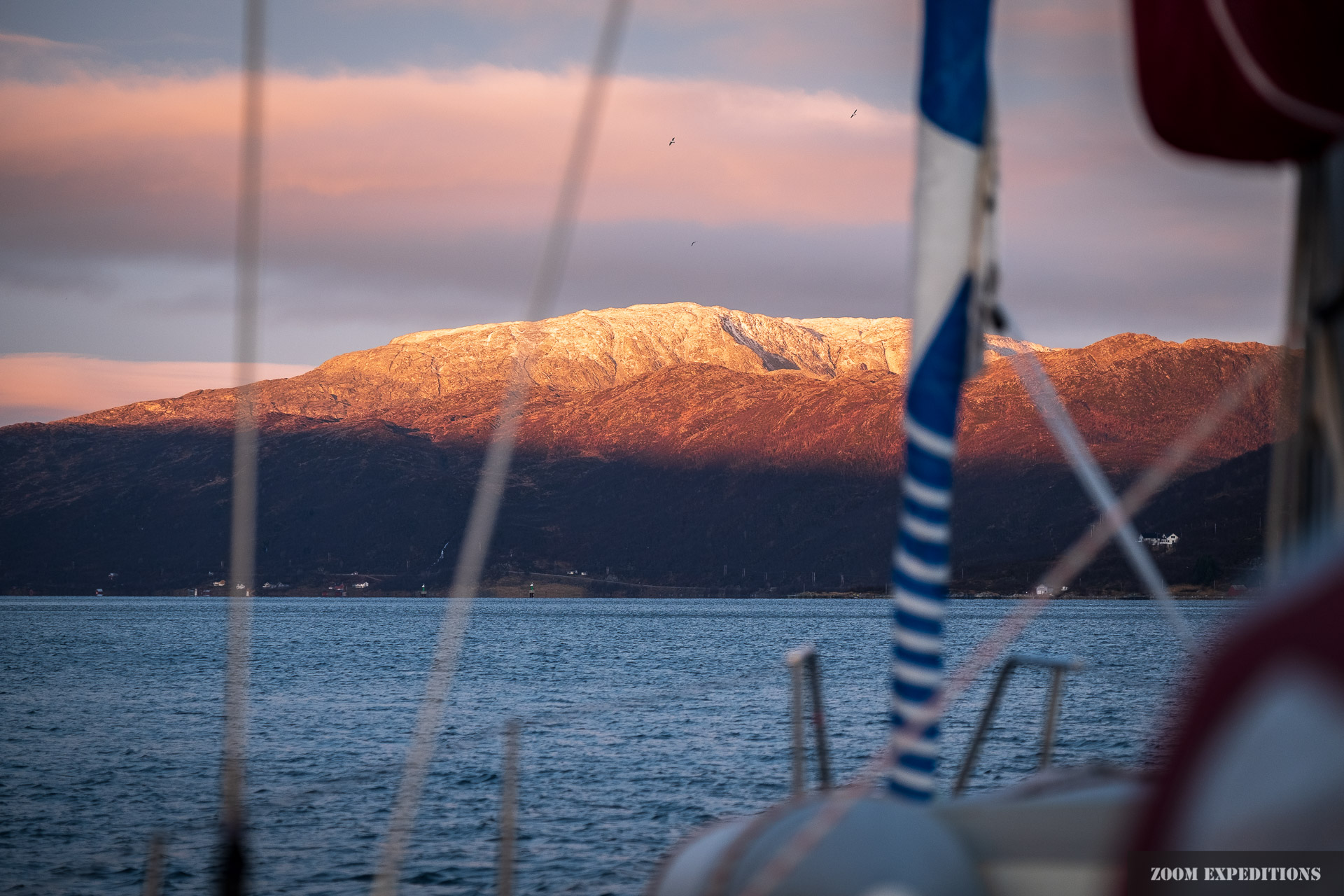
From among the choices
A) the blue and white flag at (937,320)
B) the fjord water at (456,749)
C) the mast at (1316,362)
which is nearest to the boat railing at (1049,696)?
the blue and white flag at (937,320)

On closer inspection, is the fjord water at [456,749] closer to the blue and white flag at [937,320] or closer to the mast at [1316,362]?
the blue and white flag at [937,320]

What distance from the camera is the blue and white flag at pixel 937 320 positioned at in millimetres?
A: 4703

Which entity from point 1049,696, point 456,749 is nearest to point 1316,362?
point 1049,696

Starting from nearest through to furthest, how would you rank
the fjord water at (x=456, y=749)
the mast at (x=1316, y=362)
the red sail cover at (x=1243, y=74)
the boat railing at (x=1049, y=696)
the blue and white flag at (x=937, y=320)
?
the mast at (x=1316, y=362), the red sail cover at (x=1243, y=74), the blue and white flag at (x=937, y=320), the boat railing at (x=1049, y=696), the fjord water at (x=456, y=749)

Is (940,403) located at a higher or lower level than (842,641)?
higher

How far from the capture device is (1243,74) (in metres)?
3.51

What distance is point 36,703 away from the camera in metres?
55.9

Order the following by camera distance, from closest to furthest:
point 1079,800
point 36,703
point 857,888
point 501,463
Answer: point 857,888 → point 1079,800 → point 501,463 → point 36,703

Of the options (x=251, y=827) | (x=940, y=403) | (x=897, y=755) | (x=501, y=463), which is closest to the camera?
(x=897, y=755)

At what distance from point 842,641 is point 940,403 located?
331 ft

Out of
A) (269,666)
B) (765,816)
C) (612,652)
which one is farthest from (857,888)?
(612,652)

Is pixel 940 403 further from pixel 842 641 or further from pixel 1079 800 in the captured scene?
pixel 842 641

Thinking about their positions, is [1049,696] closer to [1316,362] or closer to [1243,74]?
[1316,362]

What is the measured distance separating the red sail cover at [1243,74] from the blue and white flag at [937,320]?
827 millimetres
